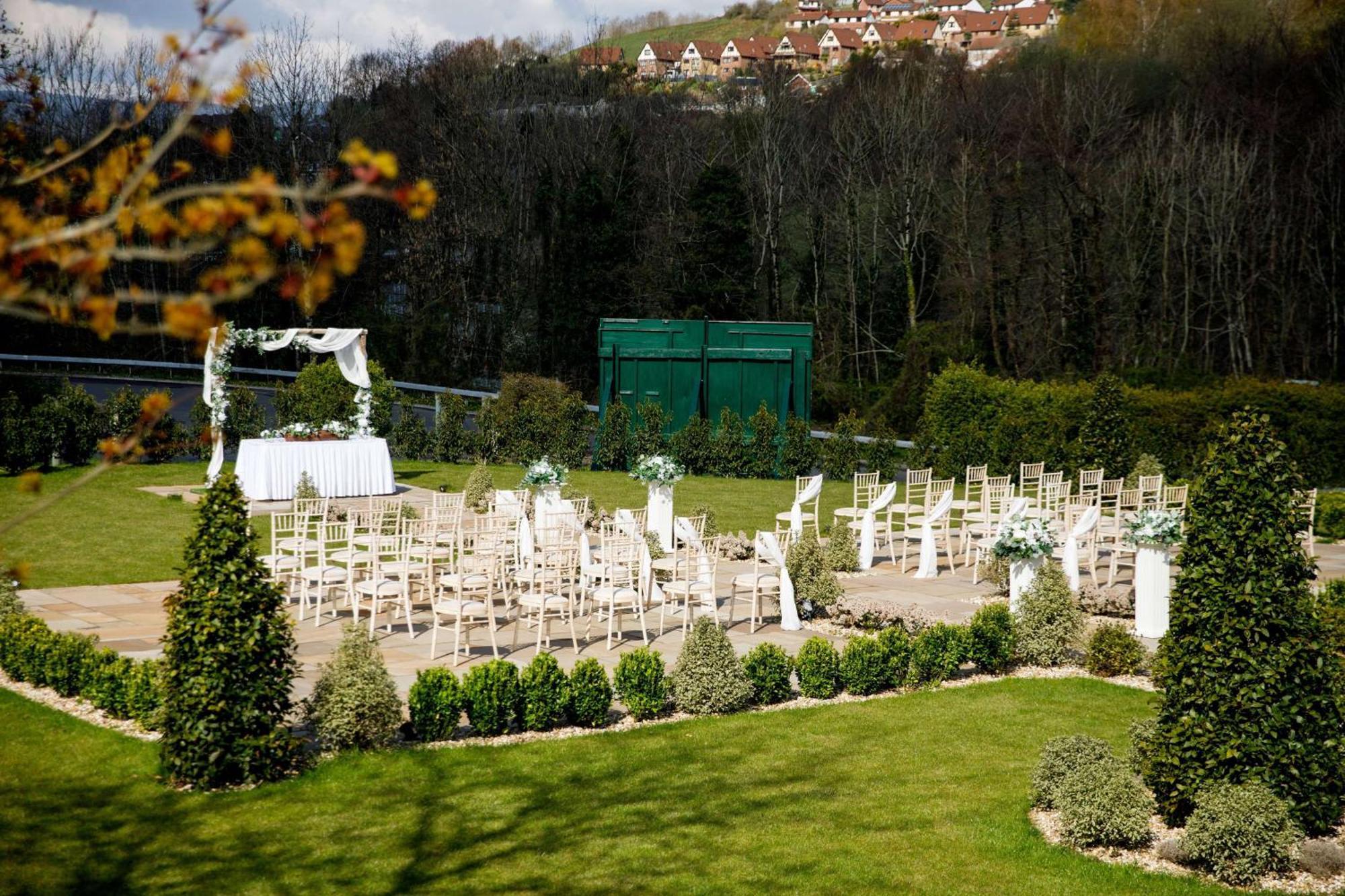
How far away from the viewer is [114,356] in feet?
128

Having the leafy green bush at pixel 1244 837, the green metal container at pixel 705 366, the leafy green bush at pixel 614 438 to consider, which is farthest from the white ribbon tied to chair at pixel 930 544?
the green metal container at pixel 705 366

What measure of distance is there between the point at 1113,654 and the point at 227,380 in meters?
14.2

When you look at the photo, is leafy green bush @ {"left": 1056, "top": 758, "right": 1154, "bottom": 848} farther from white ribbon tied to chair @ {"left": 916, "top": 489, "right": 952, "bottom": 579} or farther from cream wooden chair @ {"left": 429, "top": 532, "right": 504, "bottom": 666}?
white ribbon tied to chair @ {"left": 916, "top": 489, "right": 952, "bottom": 579}

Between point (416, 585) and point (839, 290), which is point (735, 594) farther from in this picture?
point (839, 290)

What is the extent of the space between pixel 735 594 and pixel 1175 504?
727cm

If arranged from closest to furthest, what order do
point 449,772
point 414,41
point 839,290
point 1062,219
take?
point 449,772 → point 1062,219 → point 839,290 → point 414,41

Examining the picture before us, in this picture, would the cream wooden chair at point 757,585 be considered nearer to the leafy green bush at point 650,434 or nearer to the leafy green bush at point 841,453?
the leafy green bush at point 841,453

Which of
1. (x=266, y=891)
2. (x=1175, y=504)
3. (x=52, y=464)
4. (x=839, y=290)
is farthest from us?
(x=839, y=290)

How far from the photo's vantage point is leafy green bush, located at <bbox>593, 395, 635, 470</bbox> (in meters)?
24.7

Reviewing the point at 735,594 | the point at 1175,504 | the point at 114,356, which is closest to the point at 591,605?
the point at 735,594

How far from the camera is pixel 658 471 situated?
1541cm

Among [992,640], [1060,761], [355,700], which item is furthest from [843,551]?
[355,700]

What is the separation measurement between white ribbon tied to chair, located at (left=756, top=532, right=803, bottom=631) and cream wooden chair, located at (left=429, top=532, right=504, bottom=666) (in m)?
2.55

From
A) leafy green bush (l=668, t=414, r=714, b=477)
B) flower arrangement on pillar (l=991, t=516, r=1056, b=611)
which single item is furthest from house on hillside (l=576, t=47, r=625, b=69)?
flower arrangement on pillar (l=991, t=516, r=1056, b=611)
